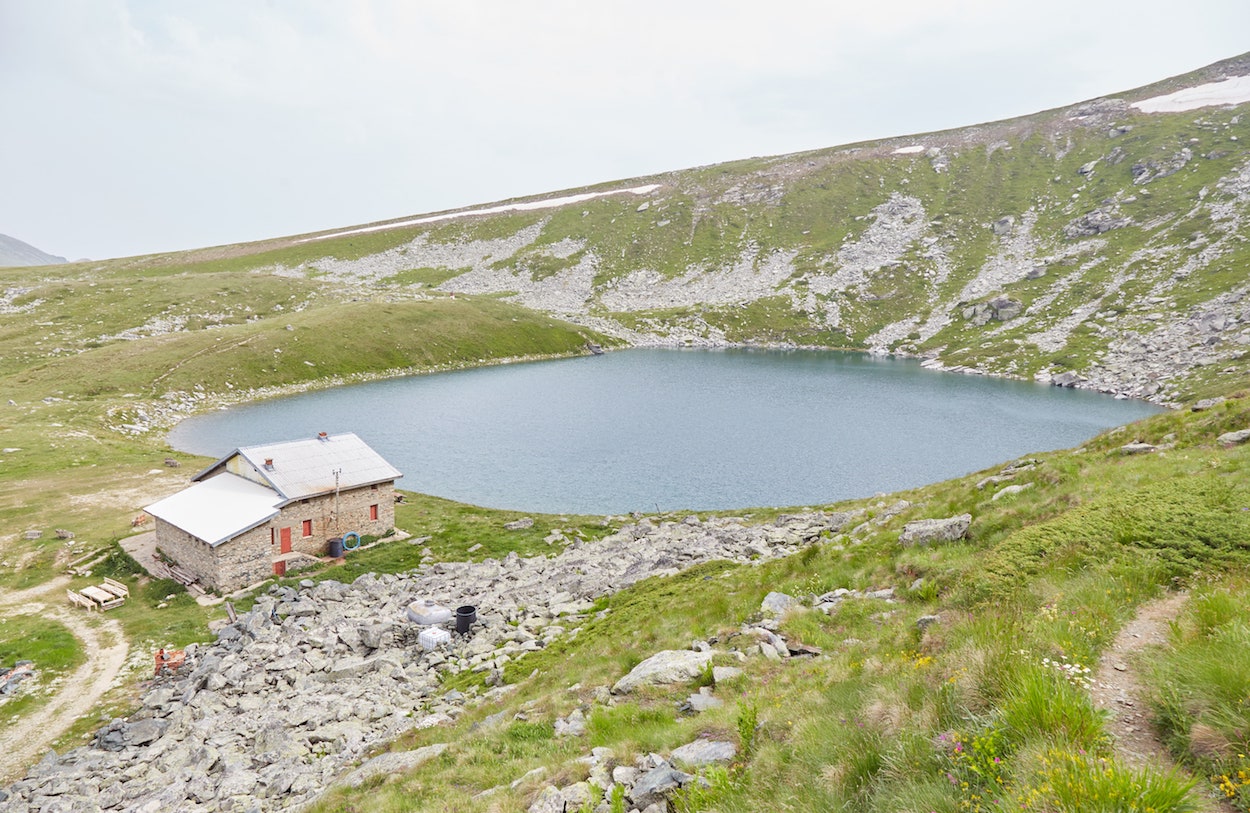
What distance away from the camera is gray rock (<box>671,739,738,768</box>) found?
31.2ft

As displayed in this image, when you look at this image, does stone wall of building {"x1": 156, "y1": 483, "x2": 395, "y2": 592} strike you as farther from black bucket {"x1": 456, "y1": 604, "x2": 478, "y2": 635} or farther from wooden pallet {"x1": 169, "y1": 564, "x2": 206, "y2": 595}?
black bucket {"x1": 456, "y1": 604, "x2": 478, "y2": 635}

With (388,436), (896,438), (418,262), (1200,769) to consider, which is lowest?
(896,438)

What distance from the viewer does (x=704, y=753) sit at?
9766 millimetres

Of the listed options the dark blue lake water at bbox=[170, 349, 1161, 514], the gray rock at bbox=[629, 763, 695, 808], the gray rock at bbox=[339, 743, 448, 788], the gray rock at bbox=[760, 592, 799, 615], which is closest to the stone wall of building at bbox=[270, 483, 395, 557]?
the dark blue lake water at bbox=[170, 349, 1161, 514]

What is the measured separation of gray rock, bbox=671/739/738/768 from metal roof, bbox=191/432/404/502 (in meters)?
31.1

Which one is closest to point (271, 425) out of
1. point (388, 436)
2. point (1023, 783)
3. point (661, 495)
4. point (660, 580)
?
point (388, 436)

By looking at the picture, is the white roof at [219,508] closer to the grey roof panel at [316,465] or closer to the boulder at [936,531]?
the grey roof panel at [316,465]

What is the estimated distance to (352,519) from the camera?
124ft

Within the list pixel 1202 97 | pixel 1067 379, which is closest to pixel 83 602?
pixel 1067 379

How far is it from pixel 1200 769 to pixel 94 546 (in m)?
46.5

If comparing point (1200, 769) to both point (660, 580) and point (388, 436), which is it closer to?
point (660, 580)

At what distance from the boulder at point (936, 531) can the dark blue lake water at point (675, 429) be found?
28.2 meters

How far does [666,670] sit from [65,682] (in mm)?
25249

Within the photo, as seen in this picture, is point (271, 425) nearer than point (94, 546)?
No
